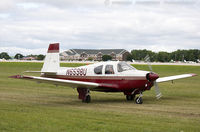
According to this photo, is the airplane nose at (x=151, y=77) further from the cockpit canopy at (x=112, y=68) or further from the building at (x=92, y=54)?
the building at (x=92, y=54)

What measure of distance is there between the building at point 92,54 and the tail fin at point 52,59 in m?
114

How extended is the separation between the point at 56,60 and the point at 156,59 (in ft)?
475

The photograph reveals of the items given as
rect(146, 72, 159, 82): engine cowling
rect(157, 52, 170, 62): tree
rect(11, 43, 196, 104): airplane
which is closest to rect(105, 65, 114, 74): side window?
rect(11, 43, 196, 104): airplane

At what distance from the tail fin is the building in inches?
4507

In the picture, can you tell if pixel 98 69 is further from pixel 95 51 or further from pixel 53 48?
pixel 95 51

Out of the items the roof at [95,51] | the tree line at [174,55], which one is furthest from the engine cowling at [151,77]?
the tree line at [174,55]

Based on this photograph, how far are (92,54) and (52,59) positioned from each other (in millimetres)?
128731

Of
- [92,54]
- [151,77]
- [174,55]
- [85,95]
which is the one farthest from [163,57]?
[151,77]

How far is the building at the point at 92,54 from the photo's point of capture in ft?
447

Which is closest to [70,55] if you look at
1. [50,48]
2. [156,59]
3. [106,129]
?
[156,59]

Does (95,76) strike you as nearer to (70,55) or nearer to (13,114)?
(13,114)

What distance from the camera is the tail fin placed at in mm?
17516

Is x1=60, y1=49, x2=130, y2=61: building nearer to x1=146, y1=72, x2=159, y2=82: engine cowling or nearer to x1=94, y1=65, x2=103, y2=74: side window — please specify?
x1=94, y1=65, x2=103, y2=74: side window

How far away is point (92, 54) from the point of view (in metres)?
146
